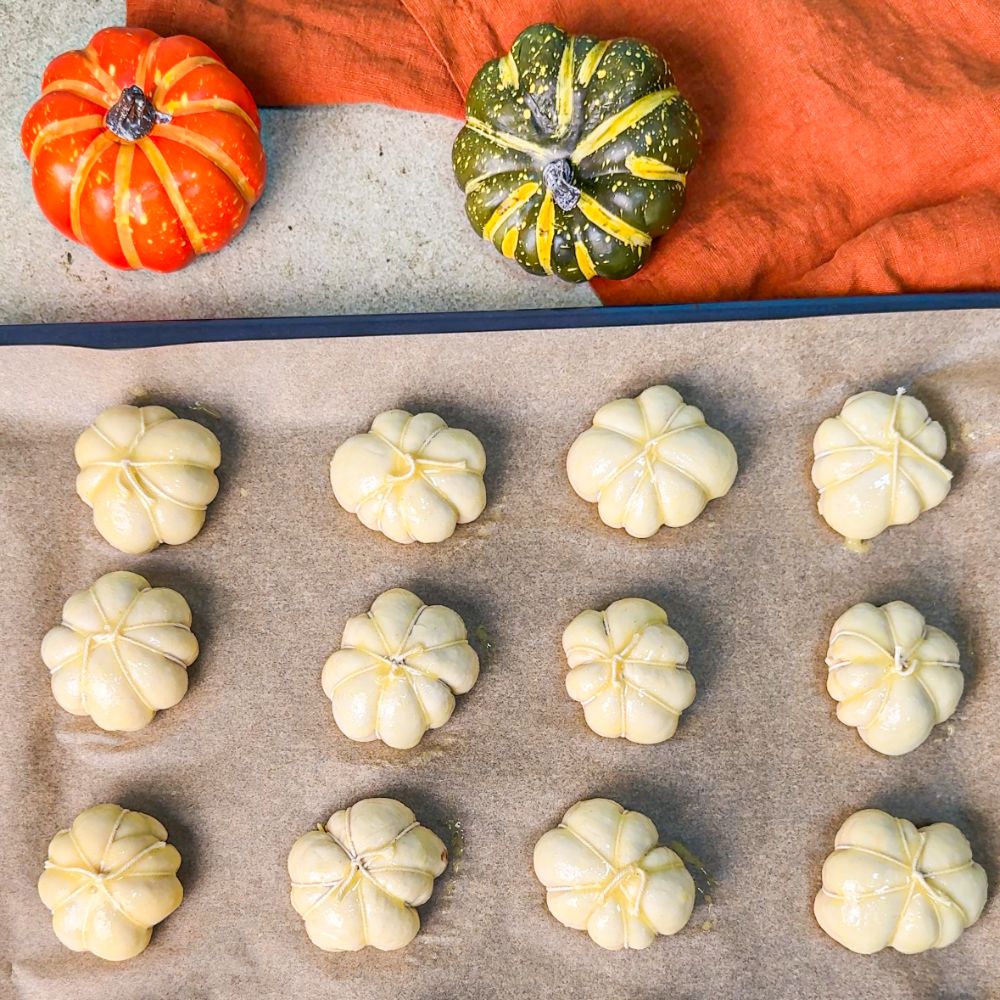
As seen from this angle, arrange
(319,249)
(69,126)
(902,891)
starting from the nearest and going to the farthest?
(902,891), (69,126), (319,249)

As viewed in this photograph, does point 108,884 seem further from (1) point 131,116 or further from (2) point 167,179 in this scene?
(1) point 131,116

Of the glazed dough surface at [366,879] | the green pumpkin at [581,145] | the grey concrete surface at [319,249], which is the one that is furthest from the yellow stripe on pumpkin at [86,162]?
the glazed dough surface at [366,879]

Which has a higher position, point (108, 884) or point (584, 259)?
point (584, 259)

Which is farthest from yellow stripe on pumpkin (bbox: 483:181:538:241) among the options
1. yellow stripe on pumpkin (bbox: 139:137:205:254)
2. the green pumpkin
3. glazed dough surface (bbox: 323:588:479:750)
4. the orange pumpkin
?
glazed dough surface (bbox: 323:588:479:750)

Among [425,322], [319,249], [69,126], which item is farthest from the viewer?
[319,249]

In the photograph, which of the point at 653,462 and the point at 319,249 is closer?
the point at 653,462

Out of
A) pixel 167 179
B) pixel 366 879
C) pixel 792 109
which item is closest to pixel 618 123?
pixel 792 109

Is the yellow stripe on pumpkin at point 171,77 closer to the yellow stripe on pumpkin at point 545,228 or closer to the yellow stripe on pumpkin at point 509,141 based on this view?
the yellow stripe on pumpkin at point 509,141
